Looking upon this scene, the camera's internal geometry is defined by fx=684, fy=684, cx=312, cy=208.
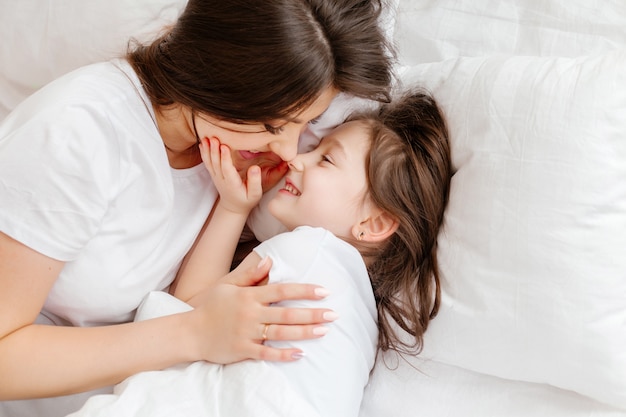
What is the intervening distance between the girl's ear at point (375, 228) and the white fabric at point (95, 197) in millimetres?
306

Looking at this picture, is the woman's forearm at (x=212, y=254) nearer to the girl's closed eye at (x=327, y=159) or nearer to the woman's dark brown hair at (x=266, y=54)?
the girl's closed eye at (x=327, y=159)

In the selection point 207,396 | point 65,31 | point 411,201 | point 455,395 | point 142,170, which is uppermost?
point 65,31

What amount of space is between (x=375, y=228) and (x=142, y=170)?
44 cm

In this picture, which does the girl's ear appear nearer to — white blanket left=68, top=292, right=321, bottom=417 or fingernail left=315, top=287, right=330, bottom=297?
fingernail left=315, top=287, right=330, bottom=297

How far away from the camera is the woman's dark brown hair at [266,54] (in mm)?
965

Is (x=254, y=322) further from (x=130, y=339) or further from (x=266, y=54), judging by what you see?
(x=266, y=54)

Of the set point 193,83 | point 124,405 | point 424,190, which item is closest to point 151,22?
point 193,83

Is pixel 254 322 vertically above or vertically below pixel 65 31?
below

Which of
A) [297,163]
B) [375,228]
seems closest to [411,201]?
[375,228]

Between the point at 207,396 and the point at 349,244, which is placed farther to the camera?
the point at 349,244

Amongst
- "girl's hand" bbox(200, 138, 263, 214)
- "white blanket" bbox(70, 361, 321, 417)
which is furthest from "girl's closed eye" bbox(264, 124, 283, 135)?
"white blanket" bbox(70, 361, 321, 417)

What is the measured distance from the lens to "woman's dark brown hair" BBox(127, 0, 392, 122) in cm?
97

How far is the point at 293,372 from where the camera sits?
1.09m

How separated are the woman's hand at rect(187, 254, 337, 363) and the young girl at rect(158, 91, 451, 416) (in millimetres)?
43
